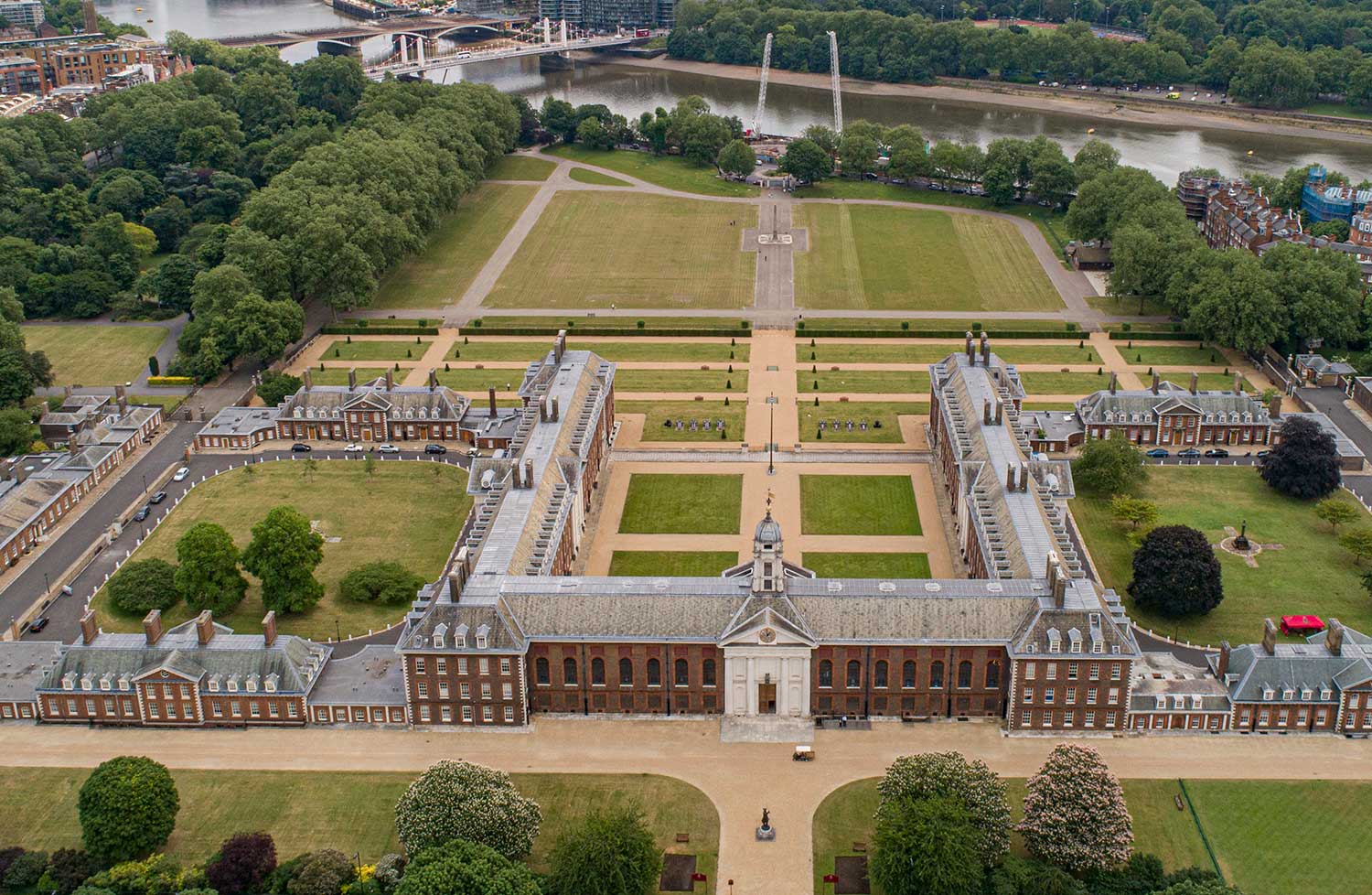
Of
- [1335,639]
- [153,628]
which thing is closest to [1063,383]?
[1335,639]

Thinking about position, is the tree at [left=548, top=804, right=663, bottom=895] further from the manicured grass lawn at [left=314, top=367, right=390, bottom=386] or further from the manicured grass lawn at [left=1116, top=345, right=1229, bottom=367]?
the manicured grass lawn at [left=1116, top=345, right=1229, bottom=367]

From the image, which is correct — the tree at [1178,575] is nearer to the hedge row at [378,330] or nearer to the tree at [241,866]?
the tree at [241,866]

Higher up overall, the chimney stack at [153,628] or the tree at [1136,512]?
the chimney stack at [153,628]

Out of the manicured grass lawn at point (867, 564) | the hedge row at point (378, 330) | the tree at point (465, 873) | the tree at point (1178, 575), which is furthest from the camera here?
the hedge row at point (378, 330)

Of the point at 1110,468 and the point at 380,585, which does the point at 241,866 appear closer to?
the point at 380,585

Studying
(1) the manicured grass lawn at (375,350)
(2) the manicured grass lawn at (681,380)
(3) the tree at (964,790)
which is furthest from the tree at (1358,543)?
(1) the manicured grass lawn at (375,350)

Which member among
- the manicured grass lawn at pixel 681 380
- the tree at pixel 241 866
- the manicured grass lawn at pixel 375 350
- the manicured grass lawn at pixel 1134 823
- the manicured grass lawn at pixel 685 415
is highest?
the manicured grass lawn at pixel 375 350

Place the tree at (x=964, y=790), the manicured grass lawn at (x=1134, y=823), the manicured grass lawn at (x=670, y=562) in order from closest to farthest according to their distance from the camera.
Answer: the tree at (x=964, y=790), the manicured grass lawn at (x=1134, y=823), the manicured grass lawn at (x=670, y=562)
